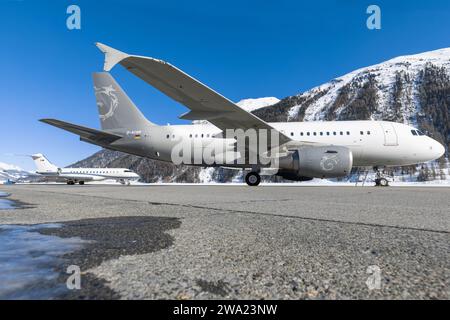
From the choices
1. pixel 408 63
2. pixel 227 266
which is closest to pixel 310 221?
pixel 227 266

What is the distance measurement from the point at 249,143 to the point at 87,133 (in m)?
8.11

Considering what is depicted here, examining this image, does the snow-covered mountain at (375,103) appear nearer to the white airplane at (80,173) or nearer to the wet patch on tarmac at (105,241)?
the white airplane at (80,173)

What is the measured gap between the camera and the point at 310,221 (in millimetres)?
3219

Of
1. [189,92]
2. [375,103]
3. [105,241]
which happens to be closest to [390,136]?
[189,92]

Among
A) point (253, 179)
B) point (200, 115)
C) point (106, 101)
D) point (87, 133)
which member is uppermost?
point (106, 101)

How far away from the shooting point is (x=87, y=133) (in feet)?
48.4

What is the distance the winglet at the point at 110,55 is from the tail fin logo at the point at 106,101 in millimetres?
8775

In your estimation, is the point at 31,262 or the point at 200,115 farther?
the point at 200,115

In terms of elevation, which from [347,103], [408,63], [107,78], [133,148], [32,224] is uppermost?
[408,63]

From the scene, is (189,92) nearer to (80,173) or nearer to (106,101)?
(106,101)

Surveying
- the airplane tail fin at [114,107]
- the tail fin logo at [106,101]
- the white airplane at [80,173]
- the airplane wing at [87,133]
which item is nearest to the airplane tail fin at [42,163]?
the white airplane at [80,173]

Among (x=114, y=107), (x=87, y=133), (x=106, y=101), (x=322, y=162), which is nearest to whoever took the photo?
(x=322, y=162)

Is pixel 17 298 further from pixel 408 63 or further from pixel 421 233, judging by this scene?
pixel 408 63
